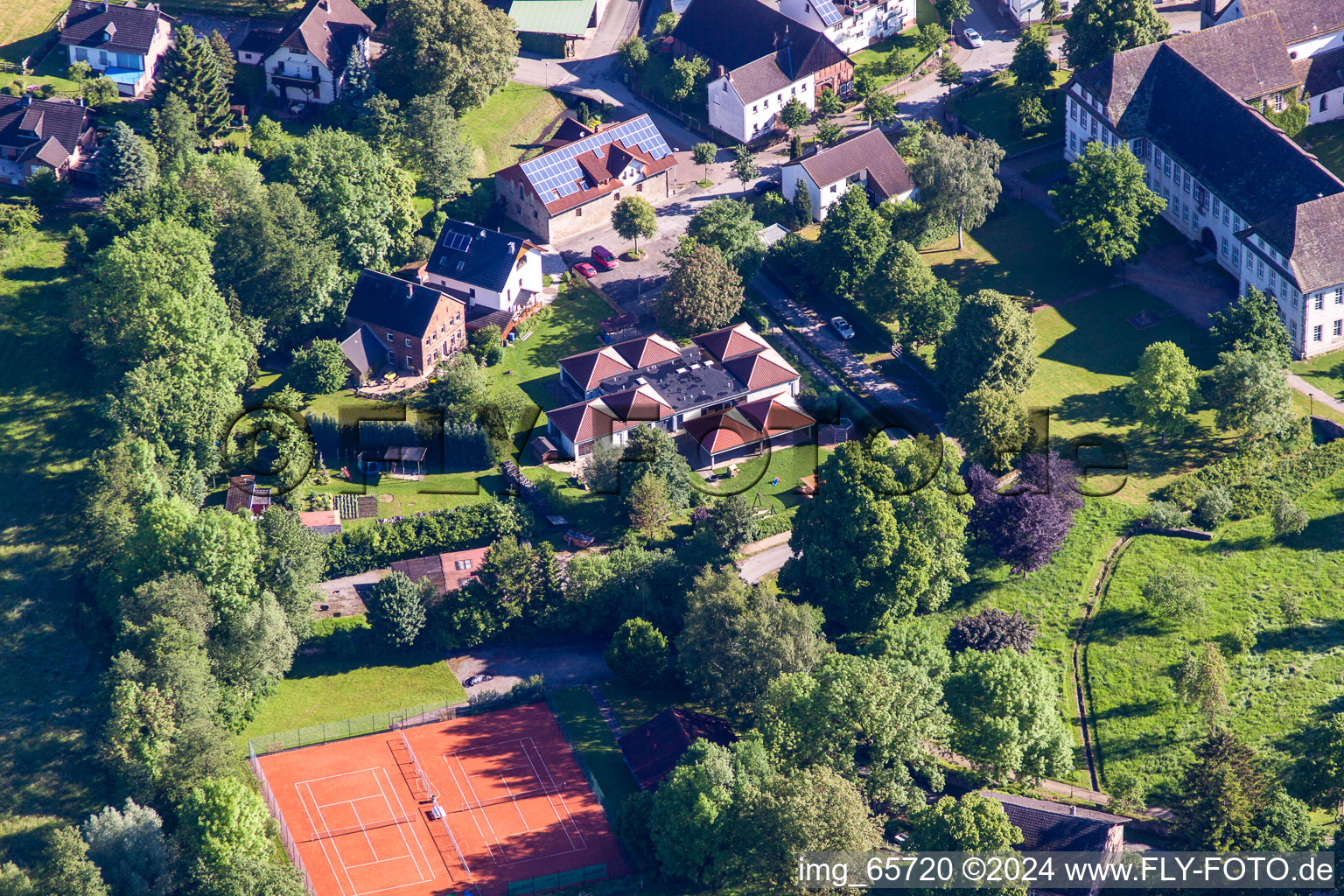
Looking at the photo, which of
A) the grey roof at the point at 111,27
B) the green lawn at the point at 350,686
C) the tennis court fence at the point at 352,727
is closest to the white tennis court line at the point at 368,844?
the tennis court fence at the point at 352,727

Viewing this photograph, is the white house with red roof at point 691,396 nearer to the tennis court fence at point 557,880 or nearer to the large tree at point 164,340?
the large tree at point 164,340

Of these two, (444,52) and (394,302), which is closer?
(394,302)

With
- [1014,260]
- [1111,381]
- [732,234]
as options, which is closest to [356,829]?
[732,234]

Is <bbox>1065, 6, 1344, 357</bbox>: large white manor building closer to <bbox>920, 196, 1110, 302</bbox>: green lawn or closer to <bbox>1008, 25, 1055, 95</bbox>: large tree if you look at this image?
<bbox>1008, 25, 1055, 95</bbox>: large tree

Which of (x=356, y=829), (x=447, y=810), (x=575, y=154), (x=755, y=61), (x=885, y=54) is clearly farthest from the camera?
(x=885, y=54)

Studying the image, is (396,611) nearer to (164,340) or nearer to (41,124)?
(164,340)

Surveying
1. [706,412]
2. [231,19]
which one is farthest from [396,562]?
[231,19]
